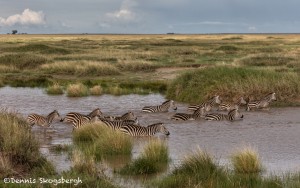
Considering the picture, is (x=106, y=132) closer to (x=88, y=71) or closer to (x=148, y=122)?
(x=148, y=122)

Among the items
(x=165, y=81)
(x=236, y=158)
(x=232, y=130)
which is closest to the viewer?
(x=236, y=158)

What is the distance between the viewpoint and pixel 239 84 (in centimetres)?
2259

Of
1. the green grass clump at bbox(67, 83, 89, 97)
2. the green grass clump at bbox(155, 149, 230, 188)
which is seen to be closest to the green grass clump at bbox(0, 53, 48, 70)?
the green grass clump at bbox(67, 83, 89, 97)

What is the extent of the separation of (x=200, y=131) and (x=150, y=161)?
5575 mm

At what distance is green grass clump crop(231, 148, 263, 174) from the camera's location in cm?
1061

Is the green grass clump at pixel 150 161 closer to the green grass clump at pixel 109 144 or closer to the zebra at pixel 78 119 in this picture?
the green grass clump at pixel 109 144

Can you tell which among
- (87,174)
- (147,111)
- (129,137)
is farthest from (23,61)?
(87,174)

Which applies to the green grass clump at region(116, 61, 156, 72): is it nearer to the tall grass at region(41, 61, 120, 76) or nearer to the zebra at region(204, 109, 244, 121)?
the tall grass at region(41, 61, 120, 76)

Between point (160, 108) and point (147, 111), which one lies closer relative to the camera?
point (147, 111)

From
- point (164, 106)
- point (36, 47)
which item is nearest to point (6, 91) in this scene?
point (164, 106)

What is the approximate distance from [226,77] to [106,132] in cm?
1055

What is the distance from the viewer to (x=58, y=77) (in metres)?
35.3

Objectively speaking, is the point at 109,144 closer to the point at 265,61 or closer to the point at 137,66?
the point at 137,66

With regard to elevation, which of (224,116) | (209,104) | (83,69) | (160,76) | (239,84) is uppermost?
(239,84)
